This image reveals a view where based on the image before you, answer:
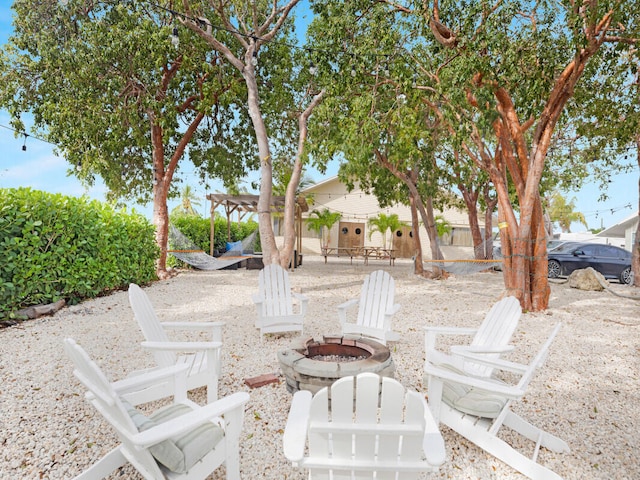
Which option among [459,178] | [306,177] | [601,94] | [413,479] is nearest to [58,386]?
[413,479]

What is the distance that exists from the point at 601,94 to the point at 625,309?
4.27m

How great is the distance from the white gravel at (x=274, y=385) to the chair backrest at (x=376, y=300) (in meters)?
0.42

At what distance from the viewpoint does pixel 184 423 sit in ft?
5.24

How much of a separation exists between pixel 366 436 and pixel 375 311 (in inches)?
112

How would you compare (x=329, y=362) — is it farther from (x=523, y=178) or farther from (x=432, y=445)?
(x=523, y=178)

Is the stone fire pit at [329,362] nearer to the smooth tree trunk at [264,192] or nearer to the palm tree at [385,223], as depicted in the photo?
the smooth tree trunk at [264,192]

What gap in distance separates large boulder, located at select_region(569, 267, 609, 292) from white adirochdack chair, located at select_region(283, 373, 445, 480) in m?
9.79

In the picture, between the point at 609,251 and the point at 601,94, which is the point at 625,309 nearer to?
the point at 601,94

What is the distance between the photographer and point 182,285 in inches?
362

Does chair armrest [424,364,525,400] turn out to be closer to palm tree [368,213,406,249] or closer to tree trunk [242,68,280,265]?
Answer: tree trunk [242,68,280,265]

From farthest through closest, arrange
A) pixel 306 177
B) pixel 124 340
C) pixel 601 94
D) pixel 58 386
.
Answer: pixel 306 177 → pixel 601 94 → pixel 124 340 → pixel 58 386


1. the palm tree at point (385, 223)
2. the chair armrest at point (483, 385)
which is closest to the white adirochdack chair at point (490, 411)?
the chair armrest at point (483, 385)

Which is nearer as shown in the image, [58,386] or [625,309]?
[58,386]

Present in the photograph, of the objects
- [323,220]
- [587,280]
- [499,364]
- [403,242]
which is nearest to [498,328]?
[499,364]
